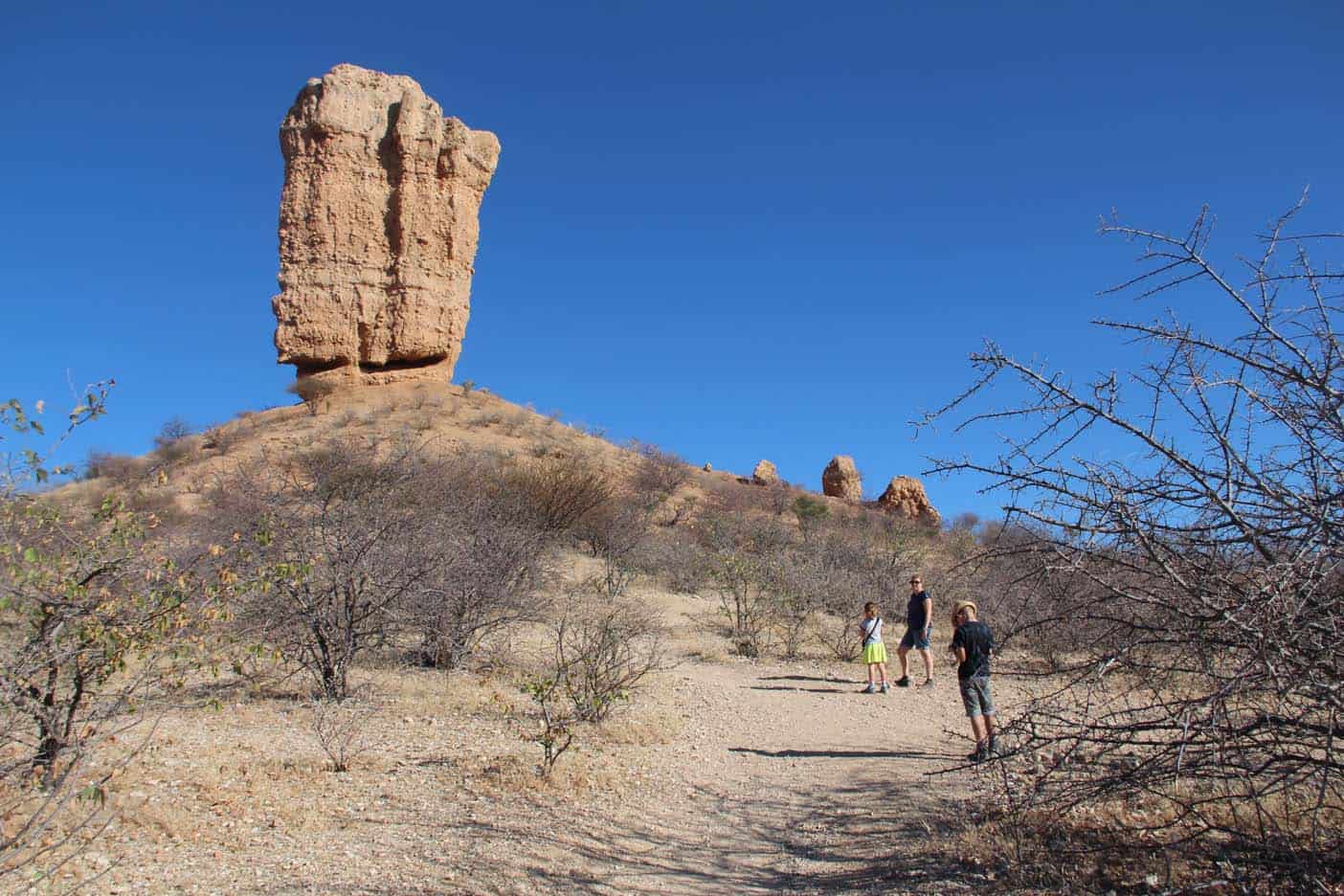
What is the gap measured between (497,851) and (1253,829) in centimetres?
355

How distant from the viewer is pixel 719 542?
65.3ft

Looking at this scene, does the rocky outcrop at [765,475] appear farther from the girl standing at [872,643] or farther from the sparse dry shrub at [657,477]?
the girl standing at [872,643]

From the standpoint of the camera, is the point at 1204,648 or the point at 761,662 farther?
the point at 761,662

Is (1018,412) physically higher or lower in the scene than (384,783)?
higher

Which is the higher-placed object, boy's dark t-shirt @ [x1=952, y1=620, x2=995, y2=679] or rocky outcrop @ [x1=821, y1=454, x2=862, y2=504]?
rocky outcrop @ [x1=821, y1=454, x2=862, y2=504]

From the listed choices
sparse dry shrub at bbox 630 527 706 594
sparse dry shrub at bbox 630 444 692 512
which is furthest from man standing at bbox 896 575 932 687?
sparse dry shrub at bbox 630 444 692 512

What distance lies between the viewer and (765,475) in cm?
3547

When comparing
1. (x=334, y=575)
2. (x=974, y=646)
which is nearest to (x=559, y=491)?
(x=334, y=575)

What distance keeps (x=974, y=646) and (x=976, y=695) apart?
0.35 metres

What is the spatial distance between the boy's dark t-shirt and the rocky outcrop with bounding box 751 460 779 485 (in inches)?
1076

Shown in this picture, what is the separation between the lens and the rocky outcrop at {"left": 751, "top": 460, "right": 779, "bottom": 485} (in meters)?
34.4

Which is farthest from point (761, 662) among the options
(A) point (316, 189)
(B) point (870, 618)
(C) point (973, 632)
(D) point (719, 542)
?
(A) point (316, 189)

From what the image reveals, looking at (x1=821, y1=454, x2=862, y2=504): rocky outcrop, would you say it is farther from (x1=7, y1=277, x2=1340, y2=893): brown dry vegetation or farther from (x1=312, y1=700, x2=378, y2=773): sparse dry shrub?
(x1=312, y1=700, x2=378, y2=773): sparse dry shrub

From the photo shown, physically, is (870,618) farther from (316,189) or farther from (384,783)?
(316,189)
